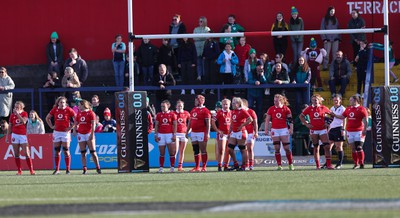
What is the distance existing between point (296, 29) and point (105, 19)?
6735 mm

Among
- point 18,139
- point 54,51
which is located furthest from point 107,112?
point 54,51

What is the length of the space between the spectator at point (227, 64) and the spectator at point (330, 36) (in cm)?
296

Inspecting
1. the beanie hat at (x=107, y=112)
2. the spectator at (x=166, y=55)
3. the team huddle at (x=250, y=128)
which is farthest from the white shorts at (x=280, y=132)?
the spectator at (x=166, y=55)

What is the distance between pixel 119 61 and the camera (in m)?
28.6

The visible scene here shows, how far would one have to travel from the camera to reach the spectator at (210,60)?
28.2 m

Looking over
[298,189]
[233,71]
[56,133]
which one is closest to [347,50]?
[233,71]

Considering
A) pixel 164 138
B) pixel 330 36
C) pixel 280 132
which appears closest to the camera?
pixel 280 132

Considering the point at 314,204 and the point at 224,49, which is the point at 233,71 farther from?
the point at 314,204

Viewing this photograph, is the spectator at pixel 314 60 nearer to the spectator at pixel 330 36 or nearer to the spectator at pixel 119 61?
the spectator at pixel 330 36

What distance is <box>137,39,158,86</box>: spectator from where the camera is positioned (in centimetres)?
2831

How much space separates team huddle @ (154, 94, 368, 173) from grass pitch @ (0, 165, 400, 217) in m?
3.47

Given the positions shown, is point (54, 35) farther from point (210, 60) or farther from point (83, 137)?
point (83, 137)

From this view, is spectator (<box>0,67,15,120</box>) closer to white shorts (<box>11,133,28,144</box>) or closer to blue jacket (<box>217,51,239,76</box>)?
white shorts (<box>11,133,28,144</box>)

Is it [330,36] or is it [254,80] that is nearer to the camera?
[254,80]
